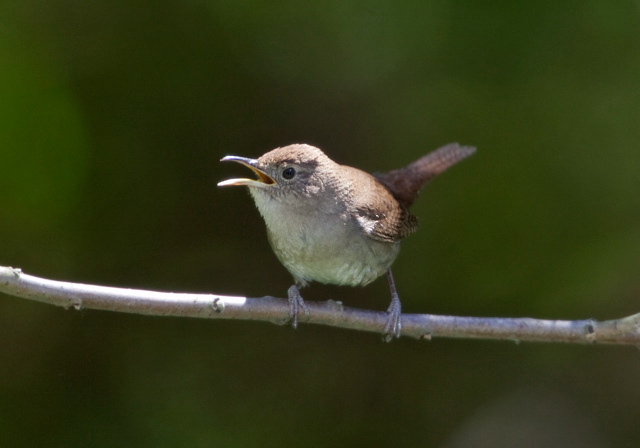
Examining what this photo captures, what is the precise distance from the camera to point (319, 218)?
3.34 metres

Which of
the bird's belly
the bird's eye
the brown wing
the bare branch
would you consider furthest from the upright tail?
the bare branch

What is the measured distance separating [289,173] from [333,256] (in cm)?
45

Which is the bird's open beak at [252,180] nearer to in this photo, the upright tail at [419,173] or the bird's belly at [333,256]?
the bird's belly at [333,256]

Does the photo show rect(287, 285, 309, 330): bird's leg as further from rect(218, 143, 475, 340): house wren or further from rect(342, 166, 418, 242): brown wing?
rect(342, 166, 418, 242): brown wing

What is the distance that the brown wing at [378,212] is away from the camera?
3.46m

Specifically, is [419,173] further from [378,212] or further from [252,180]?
[252,180]

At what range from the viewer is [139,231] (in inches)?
172

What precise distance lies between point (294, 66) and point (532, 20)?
153cm

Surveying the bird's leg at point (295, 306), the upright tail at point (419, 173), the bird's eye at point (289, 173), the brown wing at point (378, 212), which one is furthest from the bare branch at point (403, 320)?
the upright tail at point (419, 173)

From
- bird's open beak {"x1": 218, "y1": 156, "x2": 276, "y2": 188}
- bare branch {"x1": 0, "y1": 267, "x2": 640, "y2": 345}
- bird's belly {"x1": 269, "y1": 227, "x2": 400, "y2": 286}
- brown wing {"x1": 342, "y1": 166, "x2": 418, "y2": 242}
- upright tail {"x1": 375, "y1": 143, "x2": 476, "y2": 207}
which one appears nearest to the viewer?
bare branch {"x1": 0, "y1": 267, "x2": 640, "y2": 345}

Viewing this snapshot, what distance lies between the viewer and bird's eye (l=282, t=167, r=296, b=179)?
3359 millimetres

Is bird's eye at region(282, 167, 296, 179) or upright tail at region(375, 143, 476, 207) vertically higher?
upright tail at region(375, 143, 476, 207)

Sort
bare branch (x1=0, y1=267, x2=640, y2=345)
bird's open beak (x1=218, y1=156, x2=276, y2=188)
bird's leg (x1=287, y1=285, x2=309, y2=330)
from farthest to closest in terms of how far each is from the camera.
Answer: bird's open beak (x1=218, y1=156, x2=276, y2=188)
bird's leg (x1=287, y1=285, x2=309, y2=330)
bare branch (x1=0, y1=267, x2=640, y2=345)

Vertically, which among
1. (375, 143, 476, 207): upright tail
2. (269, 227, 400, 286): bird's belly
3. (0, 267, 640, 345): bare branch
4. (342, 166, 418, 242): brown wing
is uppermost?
(375, 143, 476, 207): upright tail
